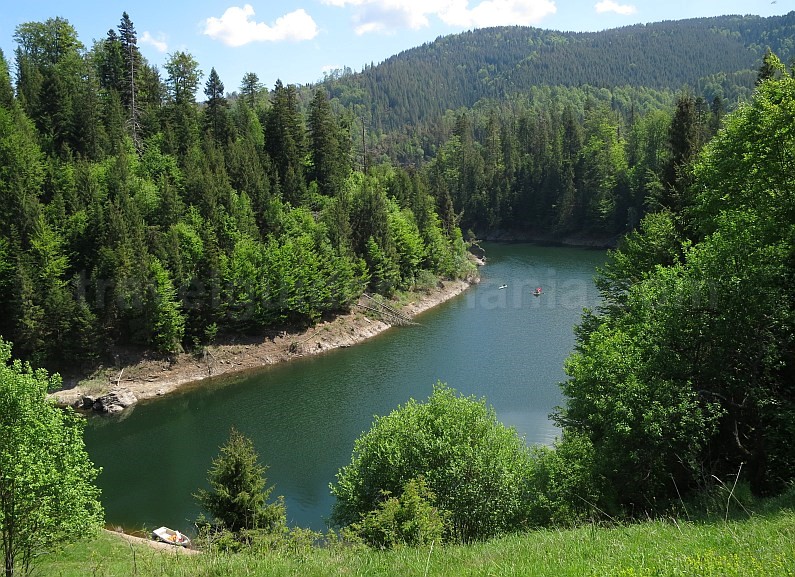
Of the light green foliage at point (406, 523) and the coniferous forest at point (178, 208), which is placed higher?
the coniferous forest at point (178, 208)

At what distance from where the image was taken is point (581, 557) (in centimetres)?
1067

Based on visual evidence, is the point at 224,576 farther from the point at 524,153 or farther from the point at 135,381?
the point at 524,153

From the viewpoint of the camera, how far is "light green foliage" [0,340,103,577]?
15.2 meters

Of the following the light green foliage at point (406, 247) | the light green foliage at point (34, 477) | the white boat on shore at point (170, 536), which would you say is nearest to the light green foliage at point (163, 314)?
the white boat on shore at point (170, 536)

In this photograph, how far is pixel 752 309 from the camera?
16.3m

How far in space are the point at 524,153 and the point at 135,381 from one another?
317 feet

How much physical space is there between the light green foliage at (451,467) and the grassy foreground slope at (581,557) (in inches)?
176

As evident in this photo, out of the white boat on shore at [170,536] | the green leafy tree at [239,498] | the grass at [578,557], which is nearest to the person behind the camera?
the grass at [578,557]

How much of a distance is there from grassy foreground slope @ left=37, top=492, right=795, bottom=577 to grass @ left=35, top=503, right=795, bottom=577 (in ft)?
0.05

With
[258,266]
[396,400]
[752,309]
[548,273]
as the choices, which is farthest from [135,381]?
[548,273]

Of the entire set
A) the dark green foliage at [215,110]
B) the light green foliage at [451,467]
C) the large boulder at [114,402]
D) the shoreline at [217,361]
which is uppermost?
the dark green foliage at [215,110]

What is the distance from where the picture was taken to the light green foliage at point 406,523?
619 inches

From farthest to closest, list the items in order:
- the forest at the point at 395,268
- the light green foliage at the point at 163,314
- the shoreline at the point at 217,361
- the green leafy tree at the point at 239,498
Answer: the light green foliage at the point at 163,314 < the shoreline at the point at 217,361 < the green leafy tree at the point at 239,498 < the forest at the point at 395,268

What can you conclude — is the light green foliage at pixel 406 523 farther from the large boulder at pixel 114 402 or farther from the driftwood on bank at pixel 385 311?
the driftwood on bank at pixel 385 311
